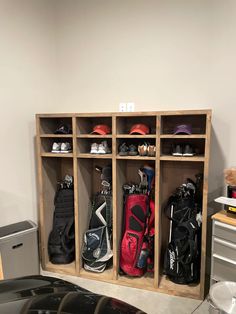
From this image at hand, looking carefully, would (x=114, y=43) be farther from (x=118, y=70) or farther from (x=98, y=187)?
(x=98, y=187)

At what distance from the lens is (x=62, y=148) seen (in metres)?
2.47

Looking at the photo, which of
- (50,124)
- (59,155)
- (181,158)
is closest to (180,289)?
(181,158)

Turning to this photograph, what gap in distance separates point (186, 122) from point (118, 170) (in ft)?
2.37

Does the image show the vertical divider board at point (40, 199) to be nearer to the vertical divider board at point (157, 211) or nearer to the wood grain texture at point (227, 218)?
the vertical divider board at point (157, 211)

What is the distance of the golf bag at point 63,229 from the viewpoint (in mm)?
2551

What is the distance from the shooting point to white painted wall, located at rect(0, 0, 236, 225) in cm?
219

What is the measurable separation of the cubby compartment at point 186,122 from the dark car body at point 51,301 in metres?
1.59

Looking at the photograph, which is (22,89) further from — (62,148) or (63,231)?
(63,231)

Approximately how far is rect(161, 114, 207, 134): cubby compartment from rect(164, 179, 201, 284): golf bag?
1.53 feet

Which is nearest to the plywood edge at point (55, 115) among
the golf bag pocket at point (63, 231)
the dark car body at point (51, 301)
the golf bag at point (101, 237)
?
the golf bag at point (101, 237)

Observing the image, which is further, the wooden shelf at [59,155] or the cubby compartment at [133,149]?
the wooden shelf at [59,155]

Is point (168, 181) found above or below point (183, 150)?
below

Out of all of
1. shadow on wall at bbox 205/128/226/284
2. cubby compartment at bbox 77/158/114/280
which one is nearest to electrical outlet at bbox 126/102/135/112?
cubby compartment at bbox 77/158/114/280

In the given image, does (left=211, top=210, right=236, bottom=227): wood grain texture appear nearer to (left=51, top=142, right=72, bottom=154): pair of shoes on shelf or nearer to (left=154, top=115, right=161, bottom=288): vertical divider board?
(left=154, top=115, right=161, bottom=288): vertical divider board
